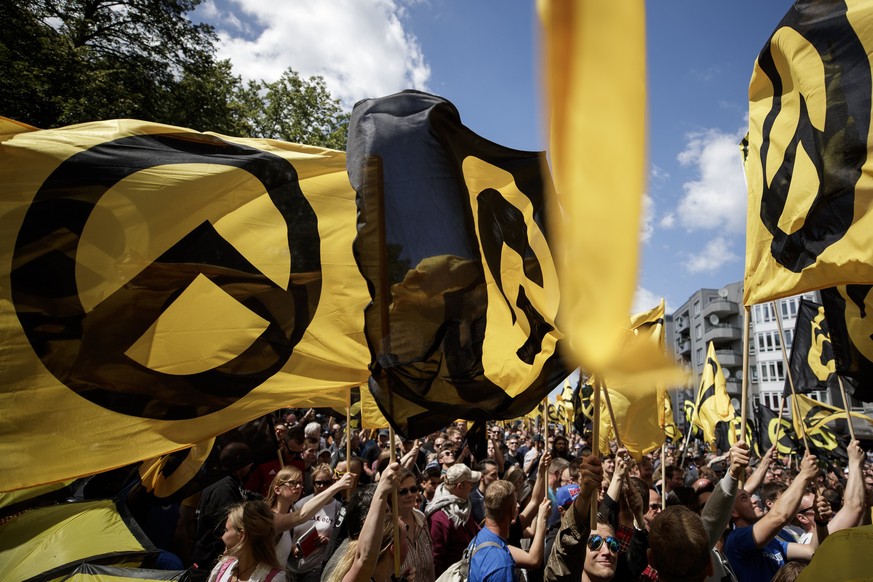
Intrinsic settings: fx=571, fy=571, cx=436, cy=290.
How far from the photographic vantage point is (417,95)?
4.02 m

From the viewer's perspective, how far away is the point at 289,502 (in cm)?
473

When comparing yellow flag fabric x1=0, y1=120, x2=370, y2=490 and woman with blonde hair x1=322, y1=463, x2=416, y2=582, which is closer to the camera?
woman with blonde hair x1=322, y1=463, x2=416, y2=582

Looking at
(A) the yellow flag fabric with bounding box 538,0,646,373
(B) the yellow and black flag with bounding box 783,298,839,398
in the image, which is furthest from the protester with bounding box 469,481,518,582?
(B) the yellow and black flag with bounding box 783,298,839,398

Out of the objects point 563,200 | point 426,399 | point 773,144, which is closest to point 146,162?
point 426,399

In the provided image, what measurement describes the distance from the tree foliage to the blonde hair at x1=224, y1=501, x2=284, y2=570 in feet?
41.6

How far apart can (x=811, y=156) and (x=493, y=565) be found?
10.5ft

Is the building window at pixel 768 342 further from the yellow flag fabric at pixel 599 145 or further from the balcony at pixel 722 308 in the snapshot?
the yellow flag fabric at pixel 599 145

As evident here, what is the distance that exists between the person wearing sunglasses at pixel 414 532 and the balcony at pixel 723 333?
82.2 metres

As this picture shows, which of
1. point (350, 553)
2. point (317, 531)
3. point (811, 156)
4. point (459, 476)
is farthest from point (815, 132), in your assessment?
point (317, 531)

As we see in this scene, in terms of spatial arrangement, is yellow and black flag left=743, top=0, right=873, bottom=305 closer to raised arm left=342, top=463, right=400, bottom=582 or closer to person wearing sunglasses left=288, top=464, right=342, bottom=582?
raised arm left=342, top=463, right=400, bottom=582

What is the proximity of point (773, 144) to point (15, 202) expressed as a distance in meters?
4.82

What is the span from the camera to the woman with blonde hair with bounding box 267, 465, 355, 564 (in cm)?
429

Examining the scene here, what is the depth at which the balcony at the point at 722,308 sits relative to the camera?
7950 cm

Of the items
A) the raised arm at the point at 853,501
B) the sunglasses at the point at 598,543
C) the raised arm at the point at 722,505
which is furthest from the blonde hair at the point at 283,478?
the raised arm at the point at 853,501
